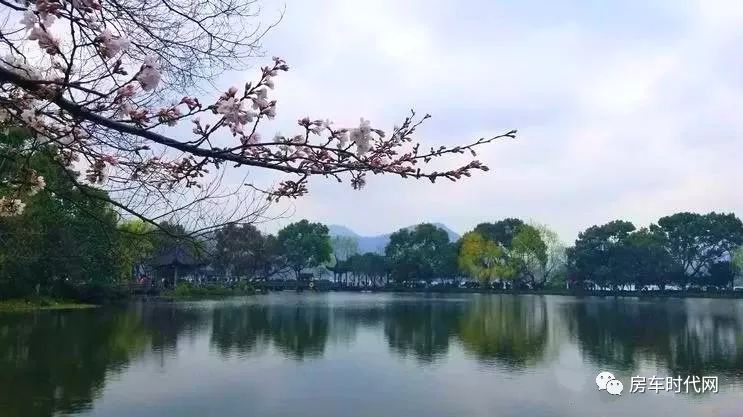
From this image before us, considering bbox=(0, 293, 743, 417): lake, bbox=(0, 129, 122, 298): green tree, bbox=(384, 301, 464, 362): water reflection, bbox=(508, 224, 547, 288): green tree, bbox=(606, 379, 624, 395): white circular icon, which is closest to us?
bbox=(0, 293, 743, 417): lake

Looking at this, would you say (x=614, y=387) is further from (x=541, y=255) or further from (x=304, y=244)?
(x=304, y=244)

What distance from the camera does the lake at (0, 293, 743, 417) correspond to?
26.3 ft

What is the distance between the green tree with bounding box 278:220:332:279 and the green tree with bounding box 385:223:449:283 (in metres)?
6.16

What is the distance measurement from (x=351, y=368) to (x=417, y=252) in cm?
4867

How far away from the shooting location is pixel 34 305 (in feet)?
76.8

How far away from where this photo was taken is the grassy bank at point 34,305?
2207 centimetres

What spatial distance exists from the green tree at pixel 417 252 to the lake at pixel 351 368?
39799mm

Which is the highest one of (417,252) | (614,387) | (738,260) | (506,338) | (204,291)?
(417,252)

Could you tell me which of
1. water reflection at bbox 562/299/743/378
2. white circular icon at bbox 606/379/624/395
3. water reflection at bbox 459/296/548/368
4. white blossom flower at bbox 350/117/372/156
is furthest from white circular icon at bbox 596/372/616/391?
white blossom flower at bbox 350/117/372/156

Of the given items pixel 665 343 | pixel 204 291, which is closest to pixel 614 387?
pixel 665 343

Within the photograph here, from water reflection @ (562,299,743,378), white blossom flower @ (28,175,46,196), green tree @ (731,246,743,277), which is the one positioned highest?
green tree @ (731,246,743,277)

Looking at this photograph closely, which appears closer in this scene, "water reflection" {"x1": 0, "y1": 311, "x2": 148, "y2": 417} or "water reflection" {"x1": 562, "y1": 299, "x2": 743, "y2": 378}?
"water reflection" {"x1": 0, "y1": 311, "x2": 148, "y2": 417}

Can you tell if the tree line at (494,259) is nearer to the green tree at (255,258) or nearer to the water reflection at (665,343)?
the green tree at (255,258)

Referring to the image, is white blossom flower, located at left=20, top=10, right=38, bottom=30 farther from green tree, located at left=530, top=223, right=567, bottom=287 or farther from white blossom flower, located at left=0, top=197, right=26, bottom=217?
green tree, located at left=530, top=223, right=567, bottom=287
